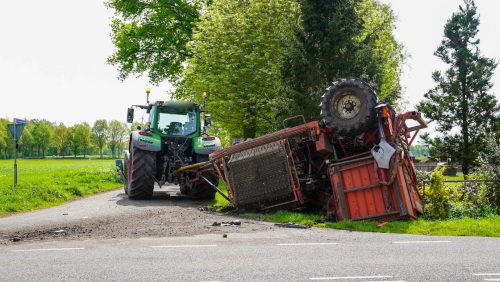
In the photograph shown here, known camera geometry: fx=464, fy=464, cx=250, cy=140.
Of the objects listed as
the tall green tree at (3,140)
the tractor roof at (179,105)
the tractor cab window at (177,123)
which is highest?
the tall green tree at (3,140)

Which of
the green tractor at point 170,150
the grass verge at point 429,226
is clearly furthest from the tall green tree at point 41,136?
the grass verge at point 429,226

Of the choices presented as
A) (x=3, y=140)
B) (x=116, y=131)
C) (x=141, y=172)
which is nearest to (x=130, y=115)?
(x=141, y=172)

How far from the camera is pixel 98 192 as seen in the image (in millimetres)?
21188

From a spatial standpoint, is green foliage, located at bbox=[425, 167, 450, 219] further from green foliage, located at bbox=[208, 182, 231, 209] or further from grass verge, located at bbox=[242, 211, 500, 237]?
green foliage, located at bbox=[208, 182, 231, 209]

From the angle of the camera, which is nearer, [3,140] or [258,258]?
[258,258]

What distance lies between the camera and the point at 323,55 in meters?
22.0

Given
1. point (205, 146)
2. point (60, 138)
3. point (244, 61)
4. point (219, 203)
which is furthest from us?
point (60, 138)

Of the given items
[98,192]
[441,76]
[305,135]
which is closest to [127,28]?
[98,192]

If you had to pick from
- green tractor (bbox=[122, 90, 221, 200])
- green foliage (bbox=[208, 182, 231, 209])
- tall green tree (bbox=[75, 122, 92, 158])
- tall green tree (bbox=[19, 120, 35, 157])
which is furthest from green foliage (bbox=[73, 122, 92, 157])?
green foliage (bbox=[208, 182, 231, 209])

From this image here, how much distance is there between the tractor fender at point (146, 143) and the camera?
15.1 meters

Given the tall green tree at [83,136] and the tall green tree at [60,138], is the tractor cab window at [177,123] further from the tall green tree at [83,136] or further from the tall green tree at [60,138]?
the tall green tree at [60,138]

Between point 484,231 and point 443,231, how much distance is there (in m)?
0.80

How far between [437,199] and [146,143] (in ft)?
29.4

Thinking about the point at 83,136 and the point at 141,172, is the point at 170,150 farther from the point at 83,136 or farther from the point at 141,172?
the point at 83,136
